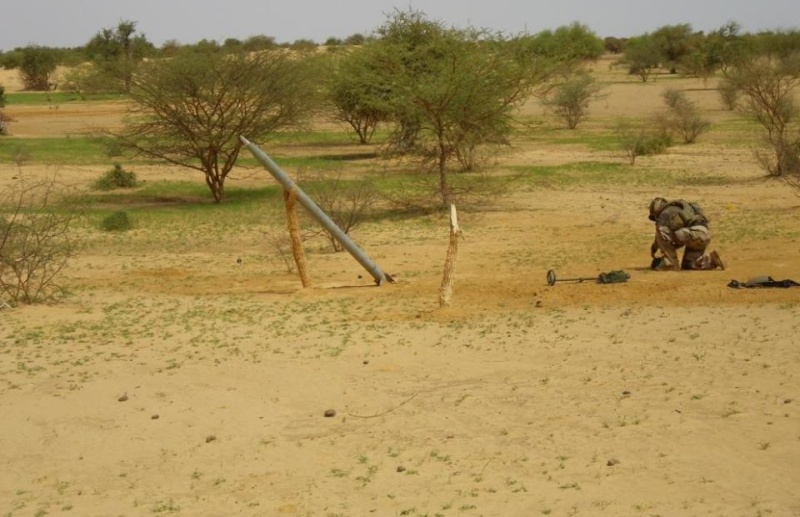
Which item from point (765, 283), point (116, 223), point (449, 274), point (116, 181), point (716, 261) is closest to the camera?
point (765, 283)

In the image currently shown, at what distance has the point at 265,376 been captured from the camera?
386 inches

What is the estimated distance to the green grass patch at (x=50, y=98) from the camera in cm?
6041

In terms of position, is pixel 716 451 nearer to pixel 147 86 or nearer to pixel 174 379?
pixel 174 379

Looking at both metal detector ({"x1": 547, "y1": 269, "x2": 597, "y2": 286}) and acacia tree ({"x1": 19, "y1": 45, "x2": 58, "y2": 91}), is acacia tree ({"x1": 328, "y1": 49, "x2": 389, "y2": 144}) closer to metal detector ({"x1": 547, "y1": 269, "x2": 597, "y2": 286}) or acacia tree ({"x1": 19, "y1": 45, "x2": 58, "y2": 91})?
metal detector ({"x1": 547, "y1": 269, "x2": 597, "y2": 286})

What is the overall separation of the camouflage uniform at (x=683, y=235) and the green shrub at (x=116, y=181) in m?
16.8

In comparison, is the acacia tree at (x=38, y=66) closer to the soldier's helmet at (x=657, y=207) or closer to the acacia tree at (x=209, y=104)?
the acacia tree at (x=209, y=104)

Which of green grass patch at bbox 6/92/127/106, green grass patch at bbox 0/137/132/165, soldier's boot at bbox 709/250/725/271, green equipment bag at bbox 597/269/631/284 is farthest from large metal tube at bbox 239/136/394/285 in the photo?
green grass patch at bbox 6/92/127/106

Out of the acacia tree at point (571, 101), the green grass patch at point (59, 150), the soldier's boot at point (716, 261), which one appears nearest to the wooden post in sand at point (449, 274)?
the soldier's boot at point (716, 261)

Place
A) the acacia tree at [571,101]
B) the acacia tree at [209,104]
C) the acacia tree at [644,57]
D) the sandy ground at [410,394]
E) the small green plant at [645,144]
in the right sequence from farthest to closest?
the acacia tree at [644,57] < the acacia tree at [571,101] < the small green plant at [645,144] < the acacia tree at [209,104] < the sandy ground at [410,394]

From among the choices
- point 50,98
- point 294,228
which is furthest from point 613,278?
point 50,98

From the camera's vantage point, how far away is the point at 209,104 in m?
24.5

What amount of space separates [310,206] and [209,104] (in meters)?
11.4

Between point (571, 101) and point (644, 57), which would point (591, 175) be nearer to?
point (571, 101)

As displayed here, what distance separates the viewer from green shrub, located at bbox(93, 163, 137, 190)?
89.4ft
